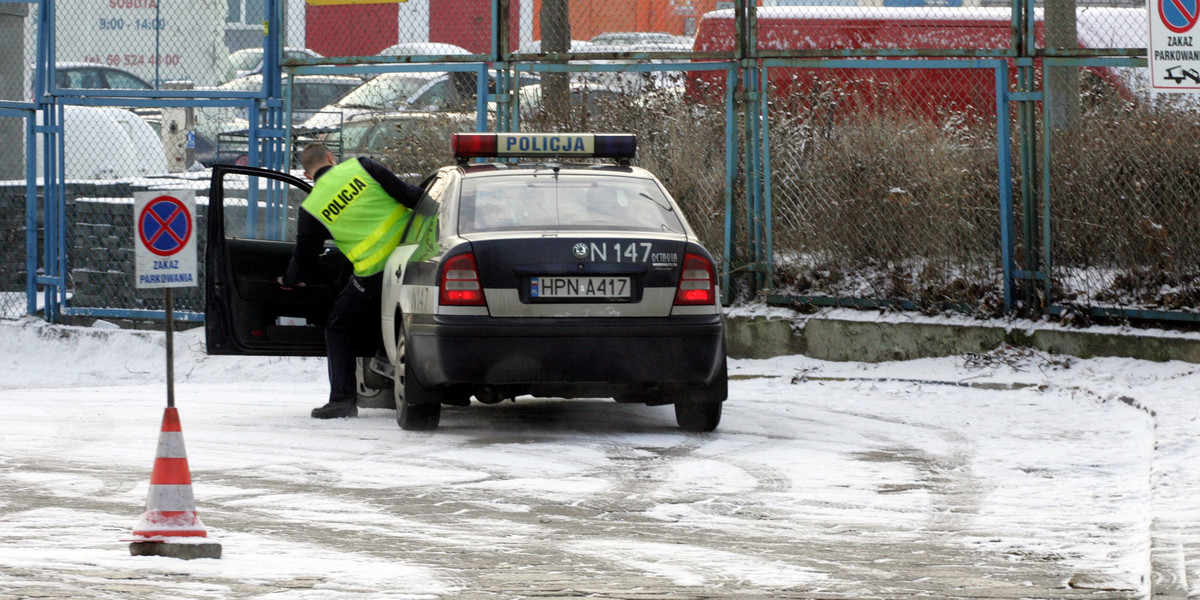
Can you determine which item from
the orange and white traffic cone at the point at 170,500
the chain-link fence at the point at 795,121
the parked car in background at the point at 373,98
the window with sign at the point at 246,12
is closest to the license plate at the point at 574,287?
the orange and white traffic cone at the point at 170,500

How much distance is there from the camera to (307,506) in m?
6.78

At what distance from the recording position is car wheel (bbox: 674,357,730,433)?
347 inches

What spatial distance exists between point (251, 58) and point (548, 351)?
7451mm

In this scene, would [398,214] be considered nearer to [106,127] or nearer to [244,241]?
[244,241]

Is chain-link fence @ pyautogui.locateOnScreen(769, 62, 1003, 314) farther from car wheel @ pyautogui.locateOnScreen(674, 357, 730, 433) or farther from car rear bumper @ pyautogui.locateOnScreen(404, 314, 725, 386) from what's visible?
car rear bumper @ pyautogui.locateOnScreen(404, 314, 725, 386)

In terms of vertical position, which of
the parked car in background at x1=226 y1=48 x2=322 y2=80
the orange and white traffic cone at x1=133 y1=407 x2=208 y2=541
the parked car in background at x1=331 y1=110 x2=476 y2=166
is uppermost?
the parked car in background at x1=226 y1=48 x2=322 y2=80

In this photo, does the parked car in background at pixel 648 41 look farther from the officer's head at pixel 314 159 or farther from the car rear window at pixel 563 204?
the car rear window at pixel 563 204

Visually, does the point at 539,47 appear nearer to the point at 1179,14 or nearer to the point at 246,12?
the point at 246,12

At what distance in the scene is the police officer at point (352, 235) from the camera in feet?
31.0

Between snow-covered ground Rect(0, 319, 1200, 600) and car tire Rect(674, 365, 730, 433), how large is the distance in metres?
0.10

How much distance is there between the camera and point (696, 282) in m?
8.60

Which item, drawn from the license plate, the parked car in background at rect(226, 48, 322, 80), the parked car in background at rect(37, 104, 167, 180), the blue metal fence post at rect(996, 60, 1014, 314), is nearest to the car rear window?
the license plate

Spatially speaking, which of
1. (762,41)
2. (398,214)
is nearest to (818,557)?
(398,214)

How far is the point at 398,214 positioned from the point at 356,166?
0.38 meters
